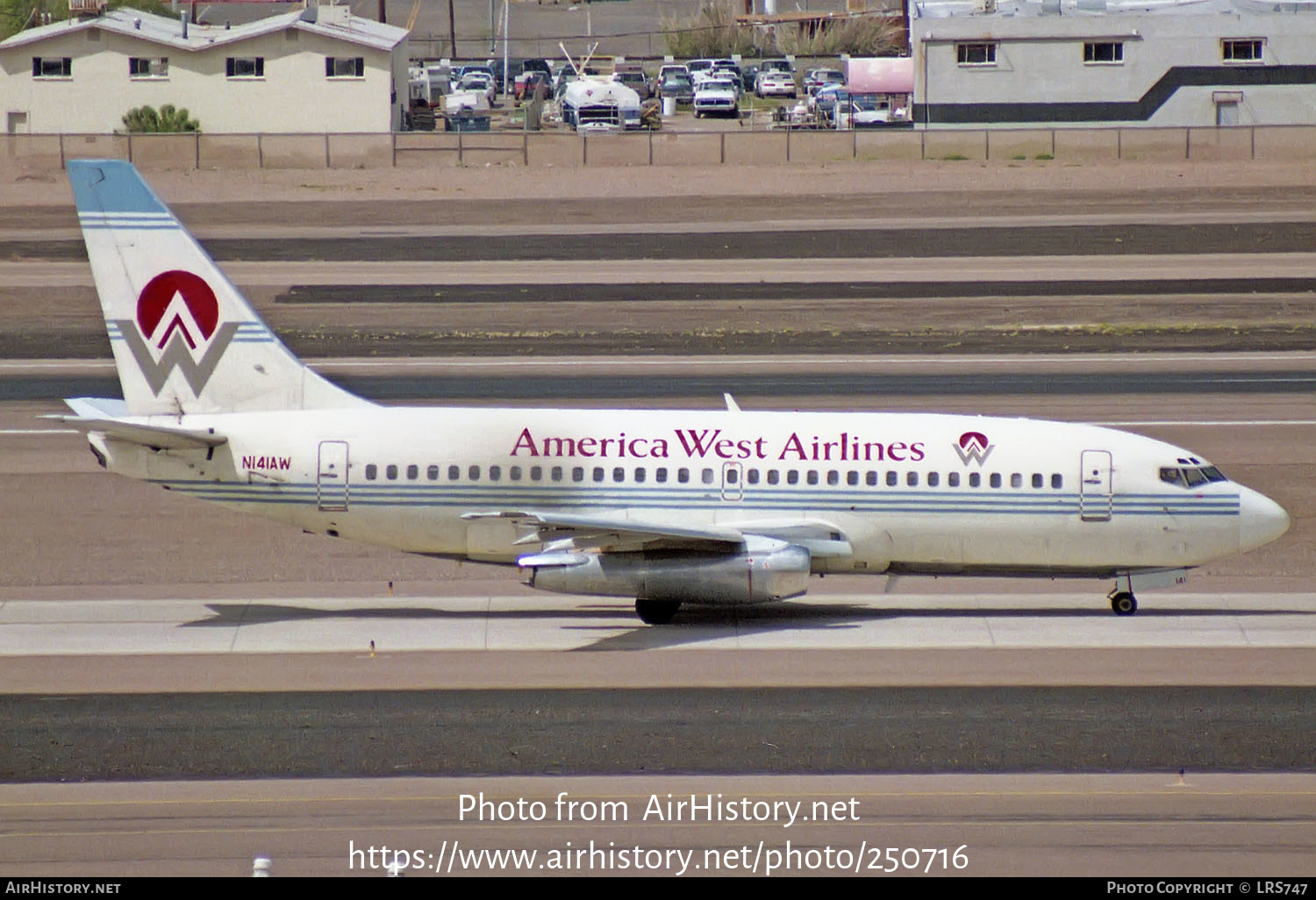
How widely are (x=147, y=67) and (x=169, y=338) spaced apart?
72.3 meters

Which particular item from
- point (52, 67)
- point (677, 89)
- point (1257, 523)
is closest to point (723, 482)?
point (1257, 523)

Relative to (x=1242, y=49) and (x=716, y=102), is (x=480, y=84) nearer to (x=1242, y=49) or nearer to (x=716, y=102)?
(x=716, y=102)

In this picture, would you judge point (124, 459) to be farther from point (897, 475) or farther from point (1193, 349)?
point (1193, 349)

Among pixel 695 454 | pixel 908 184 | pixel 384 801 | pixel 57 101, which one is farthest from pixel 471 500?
pixel 57 101

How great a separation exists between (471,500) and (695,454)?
3642 mm

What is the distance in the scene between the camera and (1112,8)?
102 m

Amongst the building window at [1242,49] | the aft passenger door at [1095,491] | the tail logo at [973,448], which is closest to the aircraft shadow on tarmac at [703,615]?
the aft passenger door at [1095,491]

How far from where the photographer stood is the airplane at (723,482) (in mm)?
27844

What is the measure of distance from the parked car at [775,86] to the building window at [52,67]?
152ft

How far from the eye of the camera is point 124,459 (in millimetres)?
28234

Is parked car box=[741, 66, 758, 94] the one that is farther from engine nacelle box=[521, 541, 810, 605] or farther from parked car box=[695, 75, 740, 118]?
engine nacelle box=[521, 541, 810, 605]

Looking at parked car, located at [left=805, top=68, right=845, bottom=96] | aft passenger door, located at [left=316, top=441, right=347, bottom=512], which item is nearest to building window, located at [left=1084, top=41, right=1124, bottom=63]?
parked car, located at [left=805, top=68, right=845, bottom=96]

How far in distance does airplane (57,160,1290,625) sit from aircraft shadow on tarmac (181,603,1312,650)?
1.89ft

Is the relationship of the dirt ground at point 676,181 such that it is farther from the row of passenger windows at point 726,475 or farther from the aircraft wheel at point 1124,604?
the row of passenger windows at point 726,475
